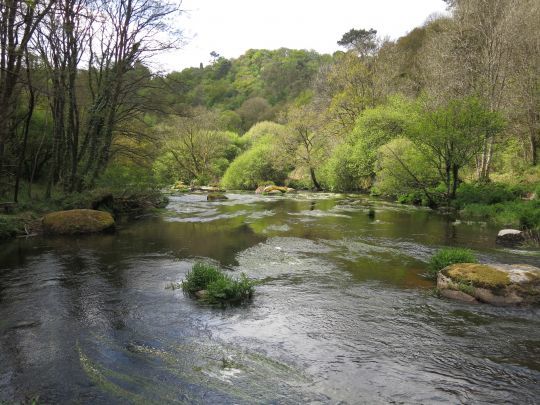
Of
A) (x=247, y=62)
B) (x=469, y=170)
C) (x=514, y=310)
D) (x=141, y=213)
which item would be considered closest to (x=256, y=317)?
(x=514, y=310)

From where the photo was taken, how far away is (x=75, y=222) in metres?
16.8

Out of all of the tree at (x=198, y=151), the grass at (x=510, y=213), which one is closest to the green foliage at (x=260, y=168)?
the tree at (x=198, y=151)

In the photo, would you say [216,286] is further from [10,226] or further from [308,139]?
[308,139]

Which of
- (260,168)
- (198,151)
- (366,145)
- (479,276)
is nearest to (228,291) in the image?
(479,276)

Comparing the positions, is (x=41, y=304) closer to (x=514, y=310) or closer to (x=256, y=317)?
(x=256, y=317)

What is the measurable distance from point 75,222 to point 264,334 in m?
12.9

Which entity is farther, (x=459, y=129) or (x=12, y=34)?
(x=459, y=129)

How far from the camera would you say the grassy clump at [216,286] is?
28.3 ft

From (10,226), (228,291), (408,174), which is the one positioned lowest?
(228,291)

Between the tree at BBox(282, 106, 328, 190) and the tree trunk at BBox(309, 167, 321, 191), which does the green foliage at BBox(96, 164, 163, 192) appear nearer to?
the tree at BBox(282, 106, 328, 190)

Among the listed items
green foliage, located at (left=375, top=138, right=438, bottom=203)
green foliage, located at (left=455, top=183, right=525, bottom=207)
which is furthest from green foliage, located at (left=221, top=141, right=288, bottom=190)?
green foliage, located at (left=455, top=183, right=525, bottom=207)

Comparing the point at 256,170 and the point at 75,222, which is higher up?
the point at 256,170

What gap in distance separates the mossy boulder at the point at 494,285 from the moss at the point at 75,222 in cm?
1412

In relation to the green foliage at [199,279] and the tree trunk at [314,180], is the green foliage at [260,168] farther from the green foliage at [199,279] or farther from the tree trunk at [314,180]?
the green foliage at [199,279]
